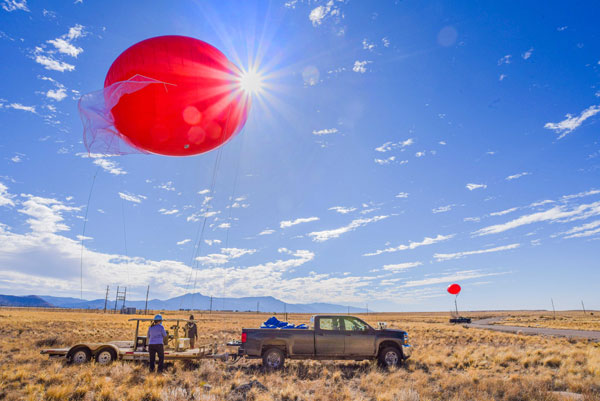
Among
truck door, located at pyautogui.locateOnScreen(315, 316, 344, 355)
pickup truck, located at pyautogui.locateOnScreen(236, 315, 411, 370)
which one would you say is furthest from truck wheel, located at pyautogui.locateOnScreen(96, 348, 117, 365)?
truck door, located at pyautogui.locateOnScreen(315, 316, 344, 355)

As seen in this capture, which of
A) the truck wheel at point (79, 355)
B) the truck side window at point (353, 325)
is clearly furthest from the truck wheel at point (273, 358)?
the truck wheel at point (79, 355)

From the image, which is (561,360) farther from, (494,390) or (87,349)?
(87,349)

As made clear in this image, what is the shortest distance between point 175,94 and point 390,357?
1072cm

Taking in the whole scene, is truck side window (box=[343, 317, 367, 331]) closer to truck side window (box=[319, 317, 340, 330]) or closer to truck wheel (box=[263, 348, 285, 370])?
truck side window (box=[319, 317, 340, 330])

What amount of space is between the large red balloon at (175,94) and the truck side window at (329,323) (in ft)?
25.6

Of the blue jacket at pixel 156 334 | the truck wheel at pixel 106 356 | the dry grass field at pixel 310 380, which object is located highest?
the blue jacket at pixel 156 334

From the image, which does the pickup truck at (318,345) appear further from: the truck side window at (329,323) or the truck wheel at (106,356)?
the truck wheel at (106,356)

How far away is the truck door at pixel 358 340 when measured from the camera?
11.8 m

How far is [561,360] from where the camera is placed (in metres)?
13.0

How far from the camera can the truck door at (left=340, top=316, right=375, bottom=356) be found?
1184 centimetres

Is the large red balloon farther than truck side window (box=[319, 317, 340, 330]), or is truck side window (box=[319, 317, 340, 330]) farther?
truck side window (box=[319, 317, 340, 330])

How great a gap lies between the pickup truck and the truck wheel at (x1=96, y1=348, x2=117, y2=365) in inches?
158

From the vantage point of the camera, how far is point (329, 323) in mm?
12375

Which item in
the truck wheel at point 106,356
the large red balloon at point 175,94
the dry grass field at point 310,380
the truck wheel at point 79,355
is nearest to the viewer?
the large red balloon at point 175,94
